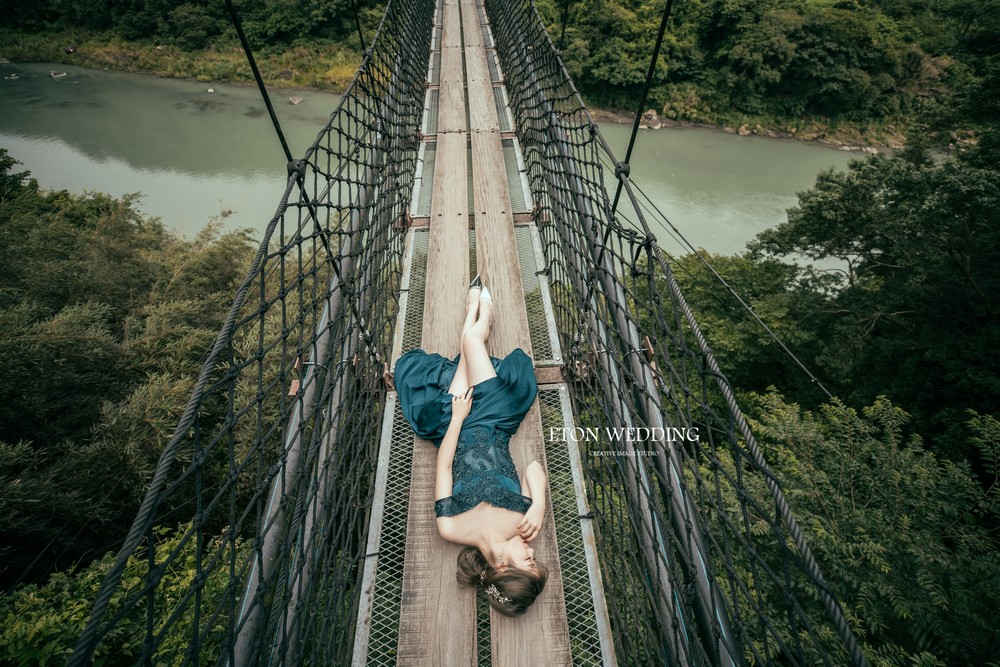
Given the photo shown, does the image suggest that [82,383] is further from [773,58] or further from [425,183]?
[773,58]

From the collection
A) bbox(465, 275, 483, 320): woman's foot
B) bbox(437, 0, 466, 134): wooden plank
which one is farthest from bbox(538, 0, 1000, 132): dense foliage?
bbox(465, 275, 483, 320): woman's foot

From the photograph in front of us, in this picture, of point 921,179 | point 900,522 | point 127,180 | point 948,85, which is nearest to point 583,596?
point 900,522

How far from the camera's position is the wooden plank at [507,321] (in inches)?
43.8

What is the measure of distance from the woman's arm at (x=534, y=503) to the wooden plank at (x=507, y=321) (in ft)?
0.12

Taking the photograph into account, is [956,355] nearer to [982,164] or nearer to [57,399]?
[982,164]

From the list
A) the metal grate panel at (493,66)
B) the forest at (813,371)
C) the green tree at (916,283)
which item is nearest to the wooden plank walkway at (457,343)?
the metal grate panel at (493,66)

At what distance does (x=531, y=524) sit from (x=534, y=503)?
56mm

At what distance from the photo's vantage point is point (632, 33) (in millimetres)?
12797

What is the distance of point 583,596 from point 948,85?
56.0 feet

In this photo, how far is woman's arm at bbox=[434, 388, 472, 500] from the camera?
133 centimetres

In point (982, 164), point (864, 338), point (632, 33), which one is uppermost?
point (632, 33)

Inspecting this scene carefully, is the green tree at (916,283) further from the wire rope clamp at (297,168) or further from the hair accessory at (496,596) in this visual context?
the wire rope clamp at (297,168)

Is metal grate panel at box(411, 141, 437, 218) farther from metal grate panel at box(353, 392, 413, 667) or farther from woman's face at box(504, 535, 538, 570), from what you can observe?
woman's face at box(504, 535, 538, 570)

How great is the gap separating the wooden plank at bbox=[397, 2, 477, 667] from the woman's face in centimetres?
14
